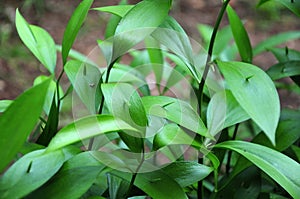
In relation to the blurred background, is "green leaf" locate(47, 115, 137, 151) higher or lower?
higher

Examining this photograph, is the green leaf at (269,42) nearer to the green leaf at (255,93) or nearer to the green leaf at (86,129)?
the green leaf at (255,93)

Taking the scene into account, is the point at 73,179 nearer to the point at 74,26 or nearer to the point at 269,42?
the point at 74,26

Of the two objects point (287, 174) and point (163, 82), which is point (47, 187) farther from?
point (163, 82)

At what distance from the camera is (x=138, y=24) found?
567 millimetres

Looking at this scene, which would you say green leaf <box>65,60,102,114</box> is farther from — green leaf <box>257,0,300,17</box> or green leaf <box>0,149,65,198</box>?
green leaf <box>257,0,300,17</box>

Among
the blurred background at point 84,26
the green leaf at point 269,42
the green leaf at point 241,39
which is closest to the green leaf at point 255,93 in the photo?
the green leaf at point 241,39

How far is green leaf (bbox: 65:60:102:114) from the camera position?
0.60 m

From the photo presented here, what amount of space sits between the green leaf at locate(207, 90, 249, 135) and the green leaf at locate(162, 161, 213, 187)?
76 mm

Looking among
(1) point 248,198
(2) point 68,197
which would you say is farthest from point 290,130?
(2) point 68,197

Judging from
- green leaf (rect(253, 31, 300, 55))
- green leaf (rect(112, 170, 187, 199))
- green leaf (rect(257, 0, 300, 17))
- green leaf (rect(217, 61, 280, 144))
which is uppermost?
green leaf (rect(257, 0, 300, 17))

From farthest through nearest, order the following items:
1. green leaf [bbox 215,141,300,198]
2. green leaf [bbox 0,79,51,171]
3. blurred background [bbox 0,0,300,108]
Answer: blurred background [bbox 0,0,300,108]
green leaf [bbox 215,141,300,198]
green leaf [bbox 0,79,51,171]

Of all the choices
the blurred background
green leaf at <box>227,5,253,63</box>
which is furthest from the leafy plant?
the blurred background

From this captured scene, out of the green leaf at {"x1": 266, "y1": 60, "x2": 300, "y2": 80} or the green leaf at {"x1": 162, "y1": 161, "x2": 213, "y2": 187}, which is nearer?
the green leaf at {"x1": 162, "y1": 161, "x2": 213, "y2": 187}

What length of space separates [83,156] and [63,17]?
4.99ft
